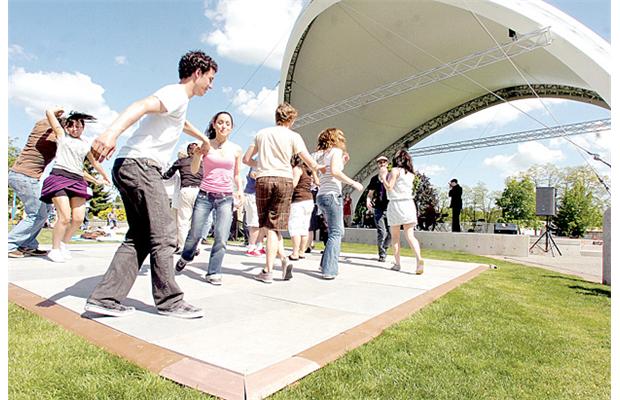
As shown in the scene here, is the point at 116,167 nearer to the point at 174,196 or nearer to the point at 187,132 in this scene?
the point at 187,132

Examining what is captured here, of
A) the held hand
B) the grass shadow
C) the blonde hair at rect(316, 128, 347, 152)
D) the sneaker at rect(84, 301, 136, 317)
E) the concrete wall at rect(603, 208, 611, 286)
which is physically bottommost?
the grass shadow

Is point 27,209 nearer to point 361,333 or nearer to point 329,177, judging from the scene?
point 329,177

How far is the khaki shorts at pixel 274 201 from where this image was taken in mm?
3887

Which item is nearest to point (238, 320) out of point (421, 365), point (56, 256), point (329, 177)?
point (421, 365)

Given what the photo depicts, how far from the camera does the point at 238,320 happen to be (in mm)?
2580

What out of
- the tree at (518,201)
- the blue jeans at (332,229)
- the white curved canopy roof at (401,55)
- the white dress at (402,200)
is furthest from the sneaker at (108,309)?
the tree at (518,201)

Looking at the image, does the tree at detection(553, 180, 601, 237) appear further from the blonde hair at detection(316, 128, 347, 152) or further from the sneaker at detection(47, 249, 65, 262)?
the sneaker at detection(47, 249, 65, 262)

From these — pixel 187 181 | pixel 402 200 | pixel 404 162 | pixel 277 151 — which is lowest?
pixel 402 200

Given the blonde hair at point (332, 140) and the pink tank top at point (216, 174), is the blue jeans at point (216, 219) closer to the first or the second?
the pink tank top at point (216, 174)

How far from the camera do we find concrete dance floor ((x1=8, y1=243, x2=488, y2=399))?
1784mm

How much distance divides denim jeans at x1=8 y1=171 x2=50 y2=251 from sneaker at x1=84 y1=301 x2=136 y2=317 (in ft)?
11.5

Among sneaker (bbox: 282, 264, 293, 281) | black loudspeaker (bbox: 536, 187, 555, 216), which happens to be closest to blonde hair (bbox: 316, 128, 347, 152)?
sneaker (bbox: 282, 264, 293, 281)

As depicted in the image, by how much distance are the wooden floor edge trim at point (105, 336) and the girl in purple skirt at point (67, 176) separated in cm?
192

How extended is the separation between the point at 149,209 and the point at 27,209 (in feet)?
12.3
